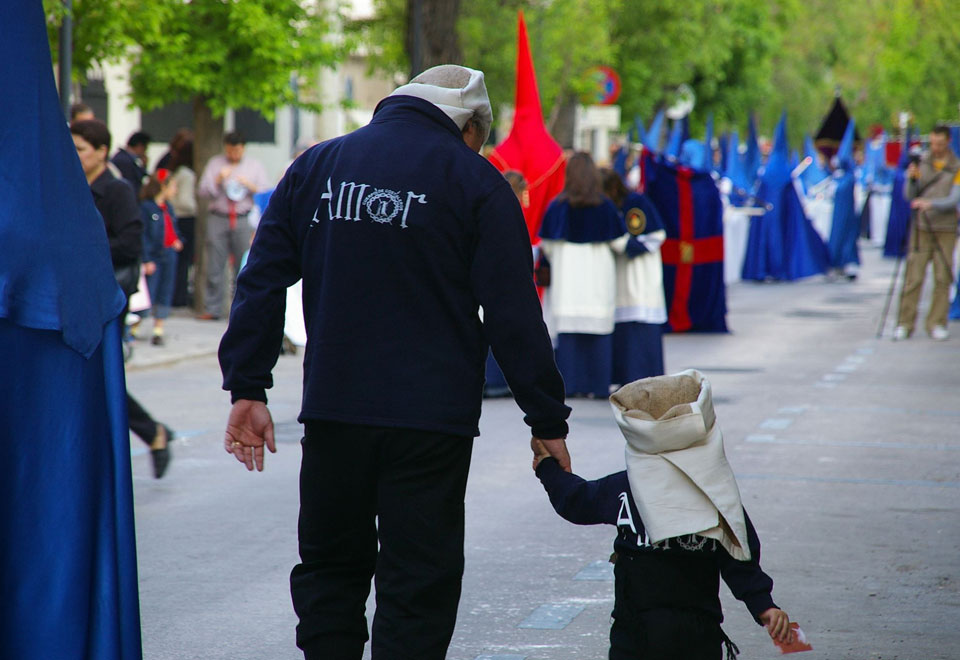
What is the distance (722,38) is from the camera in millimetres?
40594

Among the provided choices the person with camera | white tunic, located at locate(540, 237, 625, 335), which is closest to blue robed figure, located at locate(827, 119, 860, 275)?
the person with camera

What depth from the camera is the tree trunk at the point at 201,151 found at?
1802cm

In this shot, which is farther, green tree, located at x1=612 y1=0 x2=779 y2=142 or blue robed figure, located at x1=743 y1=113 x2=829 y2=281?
green tree, located at x1=612 y1=0 x2=779 y2=142

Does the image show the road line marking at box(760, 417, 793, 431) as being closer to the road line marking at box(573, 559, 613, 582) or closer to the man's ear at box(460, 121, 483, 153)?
the road line marking at box(573, 559, 613, 582)

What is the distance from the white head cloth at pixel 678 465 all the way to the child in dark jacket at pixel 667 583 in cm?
2

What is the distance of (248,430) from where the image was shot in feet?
13.8

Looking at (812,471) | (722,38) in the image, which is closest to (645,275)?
(812,471)

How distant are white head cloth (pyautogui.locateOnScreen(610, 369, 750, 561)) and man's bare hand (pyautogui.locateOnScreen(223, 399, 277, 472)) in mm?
916

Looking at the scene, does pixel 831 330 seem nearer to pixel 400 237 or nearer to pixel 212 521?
pixel 212 521

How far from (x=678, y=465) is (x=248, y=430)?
3.65 ft

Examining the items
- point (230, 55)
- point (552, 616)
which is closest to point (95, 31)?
point (230, 55)

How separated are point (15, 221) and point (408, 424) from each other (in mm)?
1027

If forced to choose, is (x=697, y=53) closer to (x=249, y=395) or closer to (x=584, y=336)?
(x=584, y=336)

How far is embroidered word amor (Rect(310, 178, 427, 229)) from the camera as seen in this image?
392 cm
